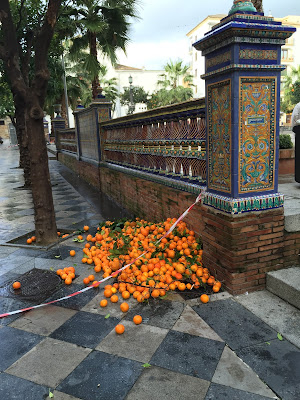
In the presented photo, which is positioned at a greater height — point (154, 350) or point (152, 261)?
point (152, 261)

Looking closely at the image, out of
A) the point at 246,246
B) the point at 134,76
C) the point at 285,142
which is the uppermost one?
the point at 134,76

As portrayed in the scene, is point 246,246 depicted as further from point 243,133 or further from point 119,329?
point 119,329

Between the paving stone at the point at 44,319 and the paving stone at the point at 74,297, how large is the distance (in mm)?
89

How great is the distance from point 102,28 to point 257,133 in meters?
15.8

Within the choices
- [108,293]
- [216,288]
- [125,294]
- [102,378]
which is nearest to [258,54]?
[216,288]

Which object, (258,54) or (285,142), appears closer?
(258,54)

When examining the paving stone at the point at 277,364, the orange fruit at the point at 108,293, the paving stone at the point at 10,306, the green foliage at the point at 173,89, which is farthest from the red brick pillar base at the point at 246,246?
the green foliage at the point at 173,89

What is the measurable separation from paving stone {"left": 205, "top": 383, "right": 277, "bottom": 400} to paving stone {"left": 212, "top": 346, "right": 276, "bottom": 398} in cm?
3

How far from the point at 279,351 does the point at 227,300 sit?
0.84m

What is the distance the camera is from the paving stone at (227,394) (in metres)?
2.18

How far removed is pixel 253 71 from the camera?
318cm

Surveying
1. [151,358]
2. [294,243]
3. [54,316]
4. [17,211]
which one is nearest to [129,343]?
[151,358]

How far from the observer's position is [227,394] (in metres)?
2.21

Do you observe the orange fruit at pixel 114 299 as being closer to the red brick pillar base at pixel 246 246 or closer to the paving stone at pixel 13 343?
the paving stone at pixel 13 343
